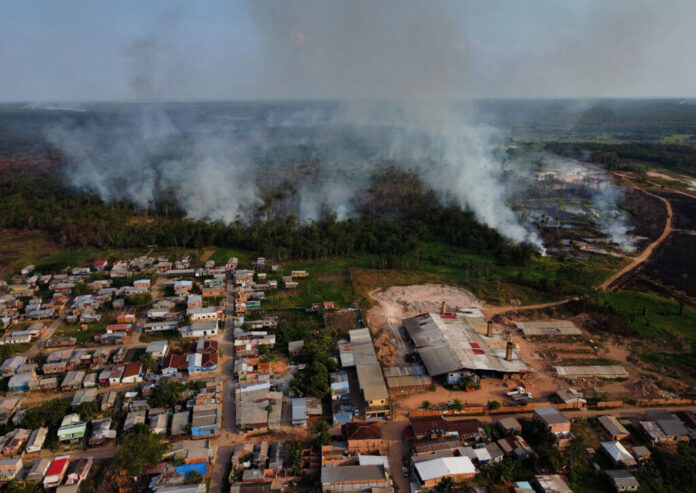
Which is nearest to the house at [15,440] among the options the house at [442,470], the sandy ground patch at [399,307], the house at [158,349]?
the house at [158,349]

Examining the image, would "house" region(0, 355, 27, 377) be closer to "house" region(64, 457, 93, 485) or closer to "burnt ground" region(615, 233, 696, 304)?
"house" region(64, 457, 93, 485)

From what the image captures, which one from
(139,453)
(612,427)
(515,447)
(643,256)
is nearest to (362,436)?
(515,447)

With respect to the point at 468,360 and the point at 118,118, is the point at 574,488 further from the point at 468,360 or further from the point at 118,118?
the point at 118,118

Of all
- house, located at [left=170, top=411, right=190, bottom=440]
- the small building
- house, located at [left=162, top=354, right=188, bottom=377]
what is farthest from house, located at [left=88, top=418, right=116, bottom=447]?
the small building

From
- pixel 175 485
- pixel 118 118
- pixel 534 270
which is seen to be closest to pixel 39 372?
pixel 175 485

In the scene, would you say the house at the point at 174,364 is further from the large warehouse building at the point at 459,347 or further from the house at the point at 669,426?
the house at the point at 669,426
